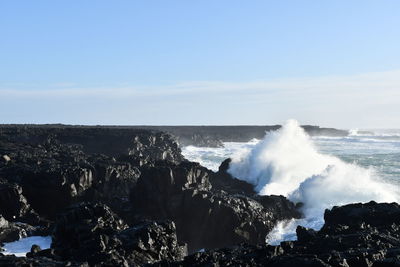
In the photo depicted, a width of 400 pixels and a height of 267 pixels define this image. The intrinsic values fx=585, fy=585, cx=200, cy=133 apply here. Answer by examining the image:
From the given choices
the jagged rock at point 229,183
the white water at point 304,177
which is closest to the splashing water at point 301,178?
the white water at point 304,177

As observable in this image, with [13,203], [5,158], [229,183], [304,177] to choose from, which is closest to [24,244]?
[13,203]

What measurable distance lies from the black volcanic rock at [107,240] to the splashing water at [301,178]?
329 inches

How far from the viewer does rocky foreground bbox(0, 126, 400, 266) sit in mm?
13327

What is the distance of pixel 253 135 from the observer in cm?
12950

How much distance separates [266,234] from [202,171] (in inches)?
261

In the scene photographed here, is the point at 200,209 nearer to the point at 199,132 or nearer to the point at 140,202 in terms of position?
the point at 140,202

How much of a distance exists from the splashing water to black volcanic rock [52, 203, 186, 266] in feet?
27.5

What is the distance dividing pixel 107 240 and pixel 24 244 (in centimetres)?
664

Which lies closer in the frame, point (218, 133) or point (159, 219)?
point (159, 219)

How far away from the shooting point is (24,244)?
67.9ft

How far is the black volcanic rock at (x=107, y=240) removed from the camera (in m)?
14.5

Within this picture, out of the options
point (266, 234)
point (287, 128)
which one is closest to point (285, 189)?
point (266, 234)

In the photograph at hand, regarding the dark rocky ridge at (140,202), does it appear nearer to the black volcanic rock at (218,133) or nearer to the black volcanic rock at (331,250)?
the black volcanic rock at (331,250)

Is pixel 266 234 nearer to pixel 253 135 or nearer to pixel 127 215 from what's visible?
pixel 127 215
